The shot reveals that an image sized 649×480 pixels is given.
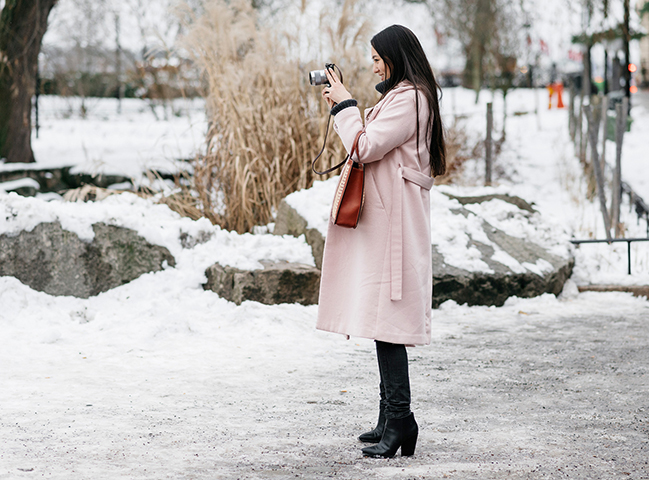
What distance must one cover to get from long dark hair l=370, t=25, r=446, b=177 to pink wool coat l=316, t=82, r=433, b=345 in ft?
0.12

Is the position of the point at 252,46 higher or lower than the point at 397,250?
higher

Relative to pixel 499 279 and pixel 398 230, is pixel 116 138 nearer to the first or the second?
pixel 499 279

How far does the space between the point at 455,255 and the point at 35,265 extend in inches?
126

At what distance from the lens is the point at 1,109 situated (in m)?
13.1

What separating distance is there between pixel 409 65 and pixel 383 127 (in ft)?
0.97

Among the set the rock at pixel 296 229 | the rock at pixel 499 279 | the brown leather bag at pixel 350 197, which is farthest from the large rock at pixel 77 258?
the brown leather bag at pixel 350 197

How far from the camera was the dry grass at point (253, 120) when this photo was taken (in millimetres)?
6941

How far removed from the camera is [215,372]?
14.1 feet

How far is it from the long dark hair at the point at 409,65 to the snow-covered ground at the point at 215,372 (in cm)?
130

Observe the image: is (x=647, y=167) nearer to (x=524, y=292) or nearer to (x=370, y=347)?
(x=524, y=292)

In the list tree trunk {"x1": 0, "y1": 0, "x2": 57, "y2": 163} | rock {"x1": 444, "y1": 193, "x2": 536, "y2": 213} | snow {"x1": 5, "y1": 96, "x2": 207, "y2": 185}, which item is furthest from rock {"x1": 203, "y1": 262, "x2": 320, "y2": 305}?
tree trunk {"x1": 0, "y1": 0, "x2": 57, "y2": 163}

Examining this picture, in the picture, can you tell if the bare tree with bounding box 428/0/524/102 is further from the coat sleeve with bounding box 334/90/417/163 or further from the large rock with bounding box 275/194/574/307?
the coat sleeve with bounding box 334/90/417/163

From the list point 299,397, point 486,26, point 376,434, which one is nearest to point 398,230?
point 376,434

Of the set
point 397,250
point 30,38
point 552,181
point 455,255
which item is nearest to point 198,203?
point 455,255
